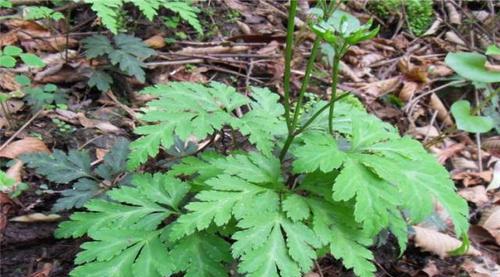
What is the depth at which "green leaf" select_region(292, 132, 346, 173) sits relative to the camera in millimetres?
1604

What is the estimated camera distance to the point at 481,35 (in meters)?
4.51

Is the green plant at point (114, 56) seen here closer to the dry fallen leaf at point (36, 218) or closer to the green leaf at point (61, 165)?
the green leaf at point (61, 165)

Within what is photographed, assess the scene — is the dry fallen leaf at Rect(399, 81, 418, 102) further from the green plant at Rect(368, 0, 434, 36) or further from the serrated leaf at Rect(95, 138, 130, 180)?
the serrated leaf at Rect(95, 138, 130, 180)

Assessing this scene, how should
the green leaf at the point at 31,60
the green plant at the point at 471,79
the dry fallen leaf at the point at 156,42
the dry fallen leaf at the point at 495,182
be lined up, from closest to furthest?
the green leaf at the point at 31,60, the green plant at the point at 471,79, the dry fallen leaf at the point at 495,182, the dry fallen leaf at the point at 156,42

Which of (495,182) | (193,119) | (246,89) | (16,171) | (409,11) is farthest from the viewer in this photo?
(409,11)

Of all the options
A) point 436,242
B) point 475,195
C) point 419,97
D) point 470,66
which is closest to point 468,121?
point 470,66

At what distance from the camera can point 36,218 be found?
81.4 inches

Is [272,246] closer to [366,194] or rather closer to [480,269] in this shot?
[366,194]

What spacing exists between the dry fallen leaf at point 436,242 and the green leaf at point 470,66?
32.4 inches

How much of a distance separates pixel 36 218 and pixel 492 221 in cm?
229

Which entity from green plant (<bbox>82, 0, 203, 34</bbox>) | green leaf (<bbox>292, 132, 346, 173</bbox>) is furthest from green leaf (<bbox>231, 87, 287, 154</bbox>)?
green plant (<bbox>82, 0, 203, 34</bbox>)

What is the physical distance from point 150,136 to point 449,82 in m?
2.85

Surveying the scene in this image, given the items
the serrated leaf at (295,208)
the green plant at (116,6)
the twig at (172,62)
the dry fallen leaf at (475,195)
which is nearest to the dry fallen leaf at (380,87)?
the dry fallen leaf at (475,195)

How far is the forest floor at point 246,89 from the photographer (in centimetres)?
217
